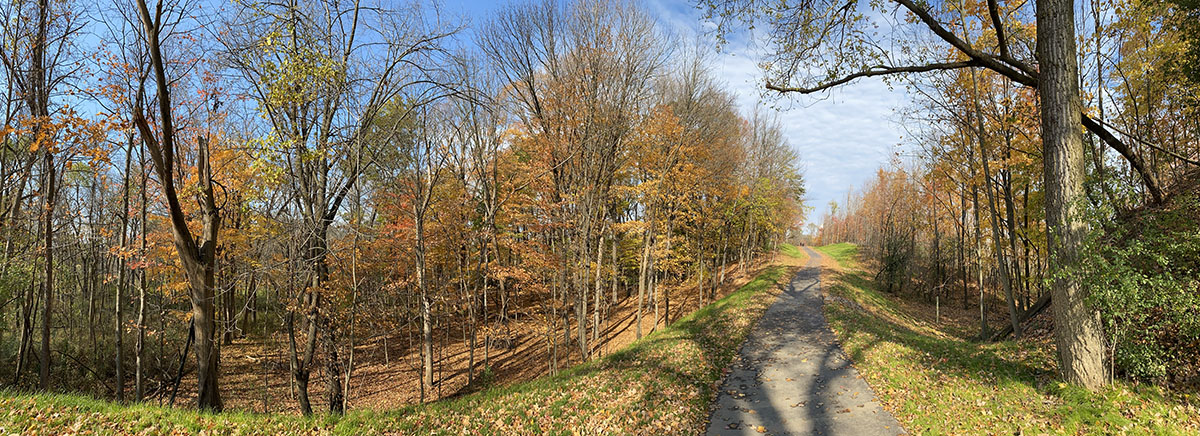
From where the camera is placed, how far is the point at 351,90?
902cm

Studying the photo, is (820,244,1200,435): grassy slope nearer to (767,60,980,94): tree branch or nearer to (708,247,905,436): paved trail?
(708,247,905,436): paved trail

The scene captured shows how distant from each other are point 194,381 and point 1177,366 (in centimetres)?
2376

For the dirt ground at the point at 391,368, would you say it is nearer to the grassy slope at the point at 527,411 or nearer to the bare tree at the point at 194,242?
the grassy slope at the point at 527,411

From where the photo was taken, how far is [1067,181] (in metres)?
5.93

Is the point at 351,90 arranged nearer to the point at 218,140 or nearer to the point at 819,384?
the point at 218,140

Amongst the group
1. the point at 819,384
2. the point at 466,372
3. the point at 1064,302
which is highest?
the point at 1064,302

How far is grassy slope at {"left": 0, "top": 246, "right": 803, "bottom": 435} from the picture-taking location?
529 centimetres

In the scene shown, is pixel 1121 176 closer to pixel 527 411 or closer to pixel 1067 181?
pixel 1067 181

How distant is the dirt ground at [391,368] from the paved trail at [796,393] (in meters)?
5.39

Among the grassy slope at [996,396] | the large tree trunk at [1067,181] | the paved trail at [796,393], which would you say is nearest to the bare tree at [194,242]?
the paved trail at [796,393]

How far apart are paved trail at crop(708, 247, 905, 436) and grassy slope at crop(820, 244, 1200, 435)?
0.41 m

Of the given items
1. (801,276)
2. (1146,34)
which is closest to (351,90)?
(1146,34)

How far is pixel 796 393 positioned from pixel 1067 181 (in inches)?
198

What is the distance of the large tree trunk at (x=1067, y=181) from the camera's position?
5.89 metres
